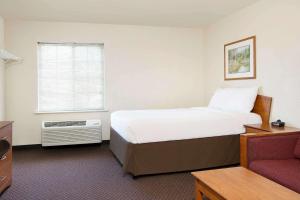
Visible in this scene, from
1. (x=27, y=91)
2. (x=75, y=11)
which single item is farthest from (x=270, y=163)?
(x=27, y=91)

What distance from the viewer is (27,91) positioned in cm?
451

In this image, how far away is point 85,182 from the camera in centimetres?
299

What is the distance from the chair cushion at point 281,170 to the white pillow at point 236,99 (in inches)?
50.6

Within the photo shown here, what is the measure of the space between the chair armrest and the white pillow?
100cm

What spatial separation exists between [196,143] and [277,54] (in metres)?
1.63

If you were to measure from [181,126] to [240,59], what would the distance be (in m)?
1.74

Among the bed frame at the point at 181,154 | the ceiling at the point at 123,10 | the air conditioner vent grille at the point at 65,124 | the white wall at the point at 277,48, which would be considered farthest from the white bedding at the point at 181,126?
the ceiling at the point at 123,10

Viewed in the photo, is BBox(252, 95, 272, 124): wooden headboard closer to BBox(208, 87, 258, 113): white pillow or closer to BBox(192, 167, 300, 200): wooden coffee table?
BBox(208, 87, 258, 113): white pillow

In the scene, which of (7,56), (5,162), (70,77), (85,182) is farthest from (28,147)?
(85,182)

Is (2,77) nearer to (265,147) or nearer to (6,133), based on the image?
(6,133)

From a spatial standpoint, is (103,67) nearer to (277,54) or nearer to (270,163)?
(277,54)

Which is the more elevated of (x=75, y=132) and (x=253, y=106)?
(x=253, y=106)

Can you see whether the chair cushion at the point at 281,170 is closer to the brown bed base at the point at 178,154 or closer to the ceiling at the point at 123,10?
the brown bed base at the point at 178,154

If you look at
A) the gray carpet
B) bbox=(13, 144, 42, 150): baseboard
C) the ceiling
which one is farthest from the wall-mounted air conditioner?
the ceiling
